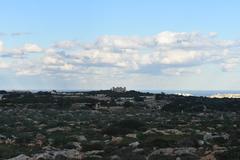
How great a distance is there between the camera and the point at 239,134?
34.1 meters

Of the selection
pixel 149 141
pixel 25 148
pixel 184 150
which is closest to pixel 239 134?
pixel 149 141

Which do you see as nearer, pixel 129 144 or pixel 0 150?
pixel 0 150

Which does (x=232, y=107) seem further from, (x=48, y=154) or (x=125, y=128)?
(x=48, y=154)

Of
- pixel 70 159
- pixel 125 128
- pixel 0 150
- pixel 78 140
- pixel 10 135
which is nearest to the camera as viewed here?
pixel 70 159

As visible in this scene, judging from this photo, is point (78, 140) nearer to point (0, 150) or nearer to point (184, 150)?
point (0, 150)

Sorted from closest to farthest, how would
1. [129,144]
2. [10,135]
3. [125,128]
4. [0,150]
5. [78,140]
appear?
[0,150], [129,144], [78,140], [10,135], [125,128]

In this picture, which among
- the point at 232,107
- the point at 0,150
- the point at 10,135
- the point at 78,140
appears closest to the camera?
the point at 0,150

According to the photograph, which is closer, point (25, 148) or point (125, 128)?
point (25, 148)

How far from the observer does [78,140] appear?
3397cm

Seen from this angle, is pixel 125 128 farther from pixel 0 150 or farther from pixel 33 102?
pixel 33 102

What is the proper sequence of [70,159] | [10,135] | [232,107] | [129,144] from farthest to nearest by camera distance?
[232,107] → [10,135] → [129,144] → [70,159]

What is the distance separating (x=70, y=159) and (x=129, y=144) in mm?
6121

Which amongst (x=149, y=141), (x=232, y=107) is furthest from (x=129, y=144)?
(x=232, y=107)

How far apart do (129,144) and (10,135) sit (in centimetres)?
1048
